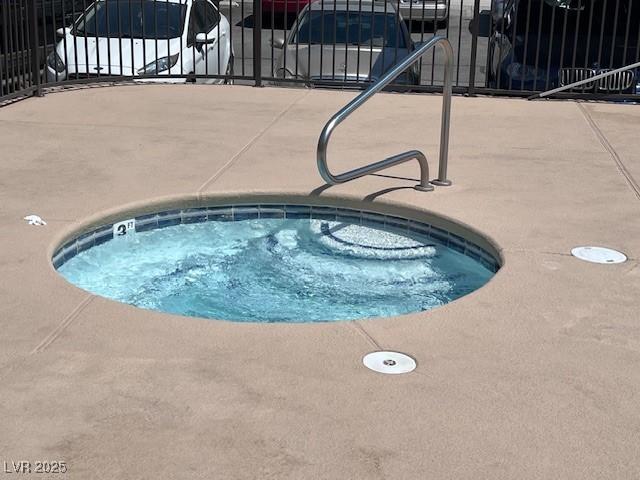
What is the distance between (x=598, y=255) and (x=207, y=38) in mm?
7576

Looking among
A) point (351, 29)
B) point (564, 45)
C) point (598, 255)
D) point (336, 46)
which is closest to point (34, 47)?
point (336, 46)

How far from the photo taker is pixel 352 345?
3826mm

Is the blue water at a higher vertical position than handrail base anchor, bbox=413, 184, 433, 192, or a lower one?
lower

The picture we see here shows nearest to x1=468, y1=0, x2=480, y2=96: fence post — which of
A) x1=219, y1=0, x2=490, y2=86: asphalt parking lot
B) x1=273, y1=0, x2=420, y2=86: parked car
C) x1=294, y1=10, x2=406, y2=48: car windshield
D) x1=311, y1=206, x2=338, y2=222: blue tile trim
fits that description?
x1=273, y1=0, x2=420, y2=86: parked car

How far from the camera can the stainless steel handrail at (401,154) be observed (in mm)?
5031

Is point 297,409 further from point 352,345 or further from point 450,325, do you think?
point 450,325

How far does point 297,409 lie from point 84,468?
78 cm

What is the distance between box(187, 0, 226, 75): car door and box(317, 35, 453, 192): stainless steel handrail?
553 centimetres

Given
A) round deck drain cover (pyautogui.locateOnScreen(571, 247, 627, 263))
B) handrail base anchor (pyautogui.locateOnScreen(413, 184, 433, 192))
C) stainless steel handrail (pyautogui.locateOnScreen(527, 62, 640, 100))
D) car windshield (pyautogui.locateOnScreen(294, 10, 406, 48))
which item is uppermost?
car windshield (pyautogui.locateOnScreen(294, 10, 406, 48))

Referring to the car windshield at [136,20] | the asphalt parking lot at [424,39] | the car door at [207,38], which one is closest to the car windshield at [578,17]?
the car door at [207,38]

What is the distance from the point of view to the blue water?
199 inches

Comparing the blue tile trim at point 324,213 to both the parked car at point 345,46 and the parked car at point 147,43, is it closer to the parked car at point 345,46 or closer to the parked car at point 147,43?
the parked car at point 345,46

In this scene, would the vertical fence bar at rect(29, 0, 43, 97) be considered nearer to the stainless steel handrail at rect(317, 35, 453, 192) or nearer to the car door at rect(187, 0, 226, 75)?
the car door at rect(187, 0, 226, 75)

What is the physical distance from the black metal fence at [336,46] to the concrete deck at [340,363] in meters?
3.21
